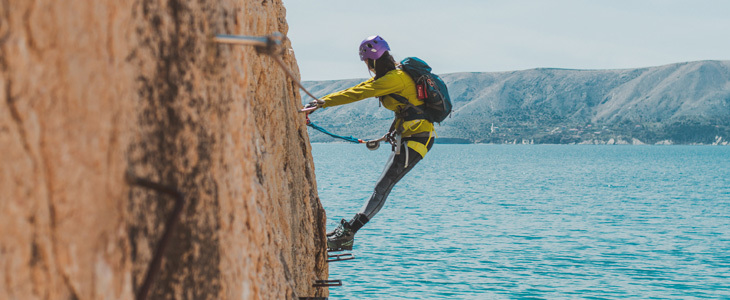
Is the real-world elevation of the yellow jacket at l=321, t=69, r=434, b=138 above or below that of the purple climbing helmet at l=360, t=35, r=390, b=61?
below

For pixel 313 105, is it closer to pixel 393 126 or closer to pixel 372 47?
pixel 372 47

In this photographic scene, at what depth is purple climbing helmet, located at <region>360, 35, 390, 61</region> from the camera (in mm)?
8219

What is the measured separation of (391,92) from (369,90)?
17.0 inches

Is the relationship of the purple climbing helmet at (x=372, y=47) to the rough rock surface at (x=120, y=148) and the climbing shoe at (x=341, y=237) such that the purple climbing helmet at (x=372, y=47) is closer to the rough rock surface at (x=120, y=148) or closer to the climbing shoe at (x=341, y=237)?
the climbing shoe at (x=341, y=237)

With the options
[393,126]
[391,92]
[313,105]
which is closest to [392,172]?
[393,126]

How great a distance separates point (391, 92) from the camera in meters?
8.29

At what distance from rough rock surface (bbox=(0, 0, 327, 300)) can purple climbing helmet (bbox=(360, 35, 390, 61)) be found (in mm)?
4538

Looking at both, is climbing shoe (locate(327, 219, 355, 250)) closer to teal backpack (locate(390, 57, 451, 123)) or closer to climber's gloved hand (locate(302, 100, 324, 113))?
teal backpack (locate(390, 57, 451, 123))

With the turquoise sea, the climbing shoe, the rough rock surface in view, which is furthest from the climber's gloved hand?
the turquoise sea

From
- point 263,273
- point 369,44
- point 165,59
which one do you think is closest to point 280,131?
point 369,44

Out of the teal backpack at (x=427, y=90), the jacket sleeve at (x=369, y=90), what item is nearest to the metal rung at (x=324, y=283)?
the jacket sleeve at (x=369, y=90)

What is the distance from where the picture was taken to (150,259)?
2.71 m

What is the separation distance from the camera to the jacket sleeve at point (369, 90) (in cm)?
757

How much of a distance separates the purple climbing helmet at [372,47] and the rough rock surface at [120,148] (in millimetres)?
4538
